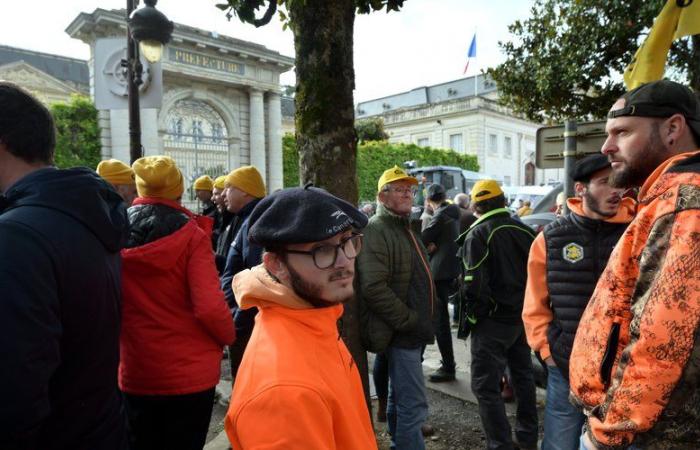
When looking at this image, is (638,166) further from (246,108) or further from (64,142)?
(246,108)

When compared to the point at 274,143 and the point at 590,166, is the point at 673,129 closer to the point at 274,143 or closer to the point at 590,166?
the point at 590,166

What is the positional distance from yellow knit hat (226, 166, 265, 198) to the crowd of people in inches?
39.4

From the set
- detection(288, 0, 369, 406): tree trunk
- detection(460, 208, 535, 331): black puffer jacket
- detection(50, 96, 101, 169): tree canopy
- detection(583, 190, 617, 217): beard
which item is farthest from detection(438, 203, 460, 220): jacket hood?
detection(50, 96, 101, 169): tree canopy

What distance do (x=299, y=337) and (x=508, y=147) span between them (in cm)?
4886

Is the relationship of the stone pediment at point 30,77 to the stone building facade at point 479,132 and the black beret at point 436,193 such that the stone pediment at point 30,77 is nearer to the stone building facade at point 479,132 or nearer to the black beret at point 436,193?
the stone building facade at point 479,132

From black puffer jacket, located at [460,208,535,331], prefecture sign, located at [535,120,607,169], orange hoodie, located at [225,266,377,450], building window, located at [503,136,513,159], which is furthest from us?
building window, located at [503,136,513,159]

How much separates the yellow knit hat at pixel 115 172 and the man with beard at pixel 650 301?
331 centimetres

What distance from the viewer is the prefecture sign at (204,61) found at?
19.2 meters

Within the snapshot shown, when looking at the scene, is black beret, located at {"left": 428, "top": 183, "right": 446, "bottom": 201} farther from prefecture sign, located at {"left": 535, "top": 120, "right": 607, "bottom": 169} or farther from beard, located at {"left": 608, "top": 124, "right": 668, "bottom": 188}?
beard, located at {"left": 608, "top": 124, "right": 668, "bottom": 188}

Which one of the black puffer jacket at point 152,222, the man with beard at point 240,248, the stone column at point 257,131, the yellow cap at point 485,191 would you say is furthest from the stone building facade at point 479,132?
the black puffer jacket at point 152,222

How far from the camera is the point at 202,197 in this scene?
22.3 ft

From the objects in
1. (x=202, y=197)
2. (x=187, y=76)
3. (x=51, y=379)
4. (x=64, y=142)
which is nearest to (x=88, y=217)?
(x=51, y=379)

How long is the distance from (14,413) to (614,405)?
1804 millimetres

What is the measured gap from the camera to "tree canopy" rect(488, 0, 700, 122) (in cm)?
759
